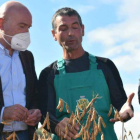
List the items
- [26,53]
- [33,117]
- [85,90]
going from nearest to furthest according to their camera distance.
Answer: [33,117]
[85,90]
[26,53]

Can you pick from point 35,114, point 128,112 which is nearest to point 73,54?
point 35,114

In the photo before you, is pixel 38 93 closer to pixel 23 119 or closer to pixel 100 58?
pixel 23 119

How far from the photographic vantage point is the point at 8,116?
3.00 meters

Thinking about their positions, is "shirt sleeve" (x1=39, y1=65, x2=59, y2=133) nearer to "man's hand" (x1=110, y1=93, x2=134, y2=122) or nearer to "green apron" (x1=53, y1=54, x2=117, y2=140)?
"green apron" (x1=53, y1=54, x2=117, y2=140)

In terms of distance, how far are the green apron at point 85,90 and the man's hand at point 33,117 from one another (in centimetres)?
32

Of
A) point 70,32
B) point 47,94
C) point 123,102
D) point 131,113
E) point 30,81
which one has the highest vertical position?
point 70,32

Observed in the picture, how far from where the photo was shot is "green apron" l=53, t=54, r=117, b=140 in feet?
11.1

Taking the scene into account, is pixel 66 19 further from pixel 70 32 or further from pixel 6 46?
pixel 6 46

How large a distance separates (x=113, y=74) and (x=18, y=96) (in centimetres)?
104

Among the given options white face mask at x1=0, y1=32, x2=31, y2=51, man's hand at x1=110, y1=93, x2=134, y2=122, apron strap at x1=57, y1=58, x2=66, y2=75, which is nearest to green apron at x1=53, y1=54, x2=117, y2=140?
apron strap at x1=57, y1=58, x2=66, y2=75

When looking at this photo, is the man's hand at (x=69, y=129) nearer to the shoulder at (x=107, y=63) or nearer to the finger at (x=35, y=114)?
the finger at (x=35, y=114)

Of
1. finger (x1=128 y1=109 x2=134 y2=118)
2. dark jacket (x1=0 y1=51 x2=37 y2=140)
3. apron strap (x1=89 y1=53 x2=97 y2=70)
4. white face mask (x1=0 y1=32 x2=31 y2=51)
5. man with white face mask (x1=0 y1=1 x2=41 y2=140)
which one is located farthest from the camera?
apron strap (x1=89 y1=53 x2=97 y2=70)

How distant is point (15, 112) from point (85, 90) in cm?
81

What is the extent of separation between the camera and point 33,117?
3.12 metres
